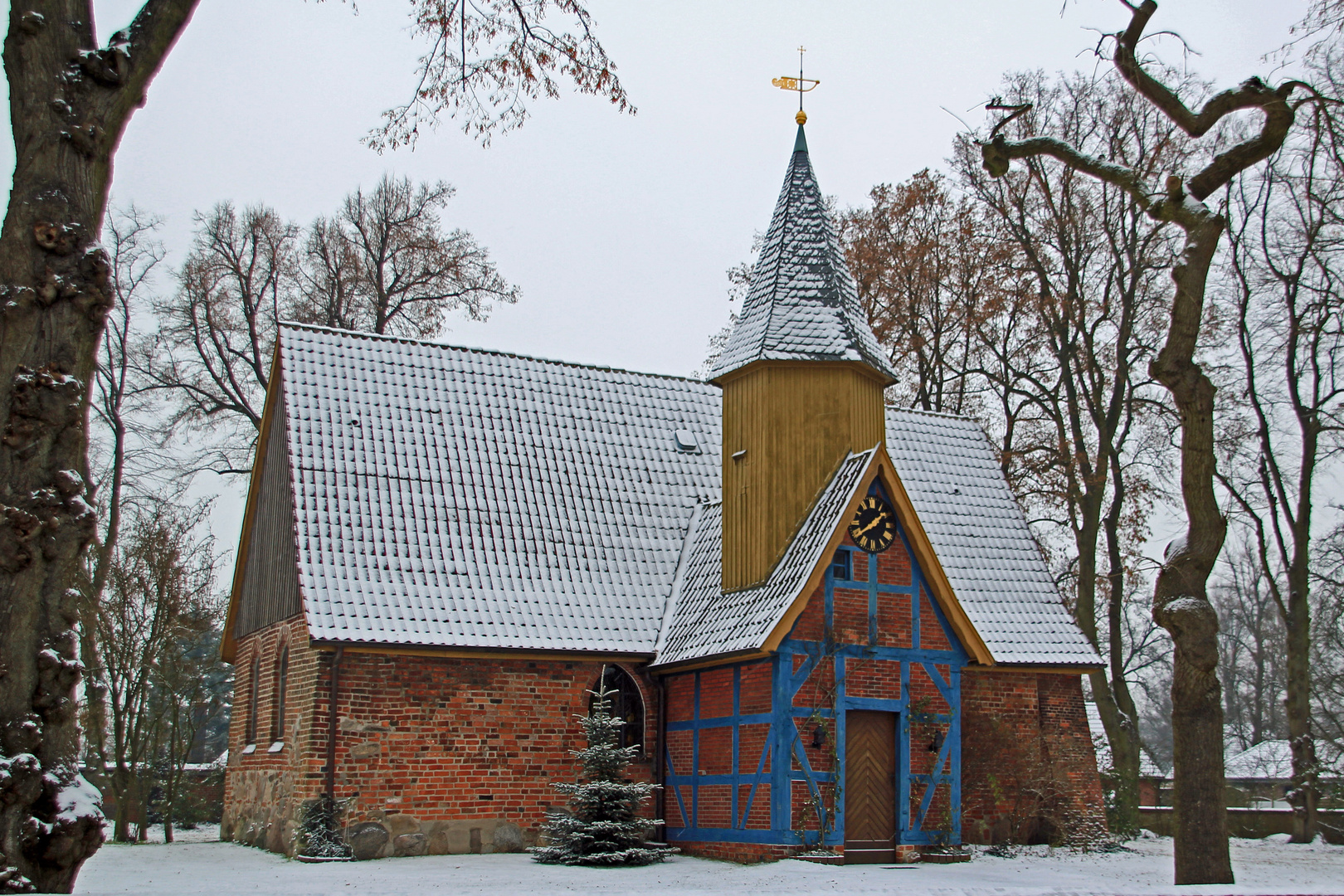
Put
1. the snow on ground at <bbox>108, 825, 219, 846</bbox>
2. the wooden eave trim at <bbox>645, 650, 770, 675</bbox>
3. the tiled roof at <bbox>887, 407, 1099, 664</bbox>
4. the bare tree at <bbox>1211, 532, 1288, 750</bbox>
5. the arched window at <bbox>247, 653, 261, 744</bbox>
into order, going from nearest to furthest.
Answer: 1. the wooden eave trim at <bbox>645, 650, 770, 675</bbox>
2. the arched window at <bbox>247, 653, 261, 744</bbox>
3. the tiled roof at <bbox>887, 407, 1099, 664</bbox>
4. the snow on ground at <bbox>108, 825, 219, 846</bbox>
5. the bare tree at <bbox>1211, 532, 1288, 750</bbox>

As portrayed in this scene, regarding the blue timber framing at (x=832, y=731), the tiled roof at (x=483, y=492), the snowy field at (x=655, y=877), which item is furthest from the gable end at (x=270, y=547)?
the blue timber framing at (x=832, y=731)

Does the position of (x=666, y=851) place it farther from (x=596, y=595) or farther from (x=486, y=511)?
(x=486, y=511)

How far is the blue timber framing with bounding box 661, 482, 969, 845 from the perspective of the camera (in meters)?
14.8

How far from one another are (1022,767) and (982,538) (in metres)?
3.94

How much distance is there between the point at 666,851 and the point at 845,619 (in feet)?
12.1

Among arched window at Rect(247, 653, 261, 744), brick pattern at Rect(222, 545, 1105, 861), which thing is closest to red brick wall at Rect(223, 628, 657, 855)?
brick pattern at Rect(222, 545, 1105, 861)

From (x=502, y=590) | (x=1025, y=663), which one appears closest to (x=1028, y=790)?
(x=1025, y=663)

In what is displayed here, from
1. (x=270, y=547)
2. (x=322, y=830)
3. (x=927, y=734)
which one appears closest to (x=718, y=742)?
(x=927, y=734)

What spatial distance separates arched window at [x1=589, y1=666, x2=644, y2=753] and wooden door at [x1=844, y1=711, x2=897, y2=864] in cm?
324

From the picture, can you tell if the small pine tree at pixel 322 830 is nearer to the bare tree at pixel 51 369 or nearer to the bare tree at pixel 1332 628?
the bare tree at pixel 51 369

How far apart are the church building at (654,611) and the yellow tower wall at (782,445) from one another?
0.13ft

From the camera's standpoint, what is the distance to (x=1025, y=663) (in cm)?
1834

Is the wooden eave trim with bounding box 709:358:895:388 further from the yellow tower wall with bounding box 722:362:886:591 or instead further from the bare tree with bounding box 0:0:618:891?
the bare tree with bounding box 0:0:618:891

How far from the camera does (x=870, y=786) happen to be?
15.5 m
